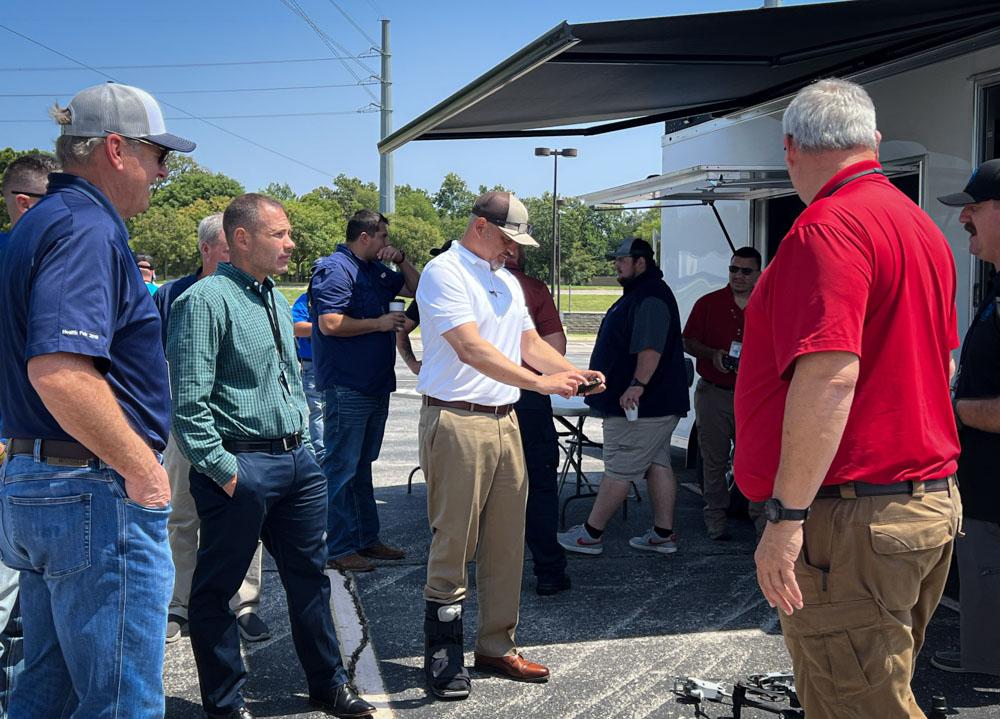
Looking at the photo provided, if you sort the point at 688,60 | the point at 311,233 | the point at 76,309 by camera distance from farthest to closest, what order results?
the point at 311,233, the point at 688,60, the point at 76,309

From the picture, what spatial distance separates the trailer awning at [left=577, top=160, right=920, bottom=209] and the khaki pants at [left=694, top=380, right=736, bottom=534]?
133cm

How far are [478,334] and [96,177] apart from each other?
1736 mm

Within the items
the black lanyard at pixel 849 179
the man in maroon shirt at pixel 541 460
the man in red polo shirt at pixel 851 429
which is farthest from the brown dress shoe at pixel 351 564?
the black lanyard at pixel 849 179

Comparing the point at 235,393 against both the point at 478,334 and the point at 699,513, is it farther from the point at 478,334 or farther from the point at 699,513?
the point at 699,513

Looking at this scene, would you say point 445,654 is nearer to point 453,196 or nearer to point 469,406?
point 469,406

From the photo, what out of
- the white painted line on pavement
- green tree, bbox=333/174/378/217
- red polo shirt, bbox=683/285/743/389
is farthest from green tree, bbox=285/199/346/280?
the white painted line on pavement

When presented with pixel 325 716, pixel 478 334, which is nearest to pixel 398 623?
pixel 325 716

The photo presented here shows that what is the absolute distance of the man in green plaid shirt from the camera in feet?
11.2

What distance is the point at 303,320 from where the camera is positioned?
7.51m

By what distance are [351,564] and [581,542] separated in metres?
1.42

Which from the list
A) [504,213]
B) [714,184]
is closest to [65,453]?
[504,213]

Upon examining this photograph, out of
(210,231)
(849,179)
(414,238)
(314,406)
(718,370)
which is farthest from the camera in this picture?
(414,238)

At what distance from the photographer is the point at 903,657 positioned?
229 centimetres

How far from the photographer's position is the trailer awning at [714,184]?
5586mm
